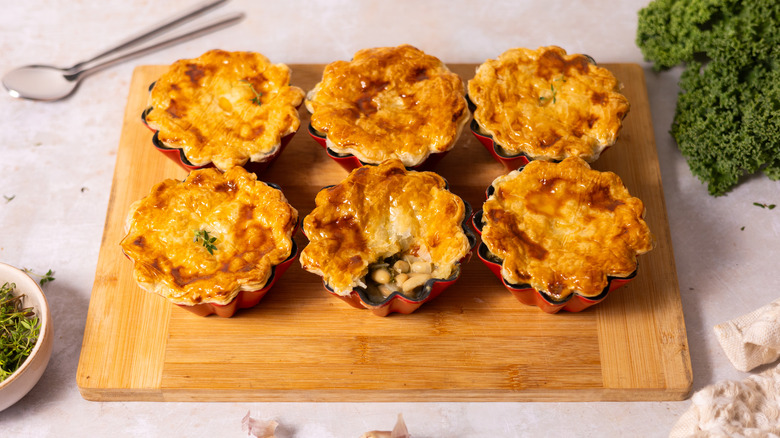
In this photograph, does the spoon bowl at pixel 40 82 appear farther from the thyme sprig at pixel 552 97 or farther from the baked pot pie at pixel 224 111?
the thyme sprig at pixel 552 97

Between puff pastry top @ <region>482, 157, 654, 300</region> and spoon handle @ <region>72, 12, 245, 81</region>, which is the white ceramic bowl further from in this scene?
puff pastry top @ <region>482, 157, 654, 300</region>

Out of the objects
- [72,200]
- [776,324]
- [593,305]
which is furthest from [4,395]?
[776,324]

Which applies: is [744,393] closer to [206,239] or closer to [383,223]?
[383,223]

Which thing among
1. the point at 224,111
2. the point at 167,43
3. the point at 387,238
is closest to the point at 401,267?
the point at 387,238

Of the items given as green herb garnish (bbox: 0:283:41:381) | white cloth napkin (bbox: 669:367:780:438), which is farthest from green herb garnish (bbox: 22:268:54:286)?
white cloth napkin (bbox: 669:367:780:438)

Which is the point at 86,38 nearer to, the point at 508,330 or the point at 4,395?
the point at 4,395
